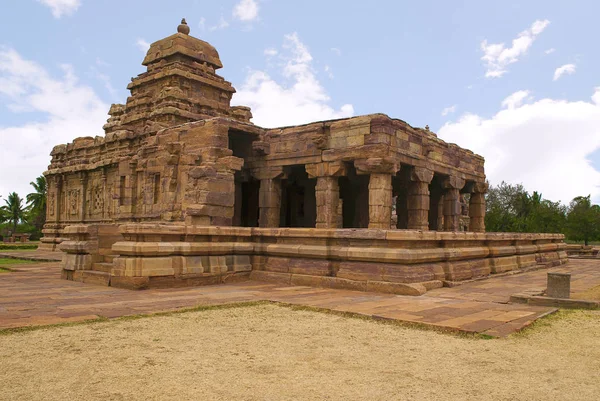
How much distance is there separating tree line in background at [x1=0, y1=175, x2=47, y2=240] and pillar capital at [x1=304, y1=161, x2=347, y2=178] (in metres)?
46.0

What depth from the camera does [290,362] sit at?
4.36 m

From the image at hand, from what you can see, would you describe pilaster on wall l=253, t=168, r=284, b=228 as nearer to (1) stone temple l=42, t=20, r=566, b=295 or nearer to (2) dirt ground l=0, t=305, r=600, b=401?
(1) stone temple l=42, t=20, r=566, b=295

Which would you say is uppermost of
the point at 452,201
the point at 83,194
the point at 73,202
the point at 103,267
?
the point at 83,194

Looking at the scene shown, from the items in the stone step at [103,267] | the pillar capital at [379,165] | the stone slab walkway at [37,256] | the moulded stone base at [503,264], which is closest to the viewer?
the stone step at [103,267]

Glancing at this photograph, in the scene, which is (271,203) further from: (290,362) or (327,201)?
(290,362)

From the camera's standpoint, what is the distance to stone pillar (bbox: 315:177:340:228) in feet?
45.6

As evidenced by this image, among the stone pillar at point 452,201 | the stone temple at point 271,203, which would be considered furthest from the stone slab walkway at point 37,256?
the stone pillar at point 452,201

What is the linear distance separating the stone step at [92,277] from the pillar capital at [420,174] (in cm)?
899

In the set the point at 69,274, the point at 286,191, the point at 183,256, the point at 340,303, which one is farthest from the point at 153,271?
the point at 286,191

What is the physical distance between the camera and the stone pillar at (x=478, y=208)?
19.9 m

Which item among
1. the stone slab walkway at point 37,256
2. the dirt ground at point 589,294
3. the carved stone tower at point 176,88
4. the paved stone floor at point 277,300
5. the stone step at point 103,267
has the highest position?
the carved stone tower at point 176,88

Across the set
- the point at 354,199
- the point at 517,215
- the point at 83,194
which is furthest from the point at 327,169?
the point at 517,215

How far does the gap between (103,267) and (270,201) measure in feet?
19.0

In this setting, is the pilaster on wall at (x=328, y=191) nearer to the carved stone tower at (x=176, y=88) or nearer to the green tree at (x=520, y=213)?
the carved stone tower at (x=176, y=88)
